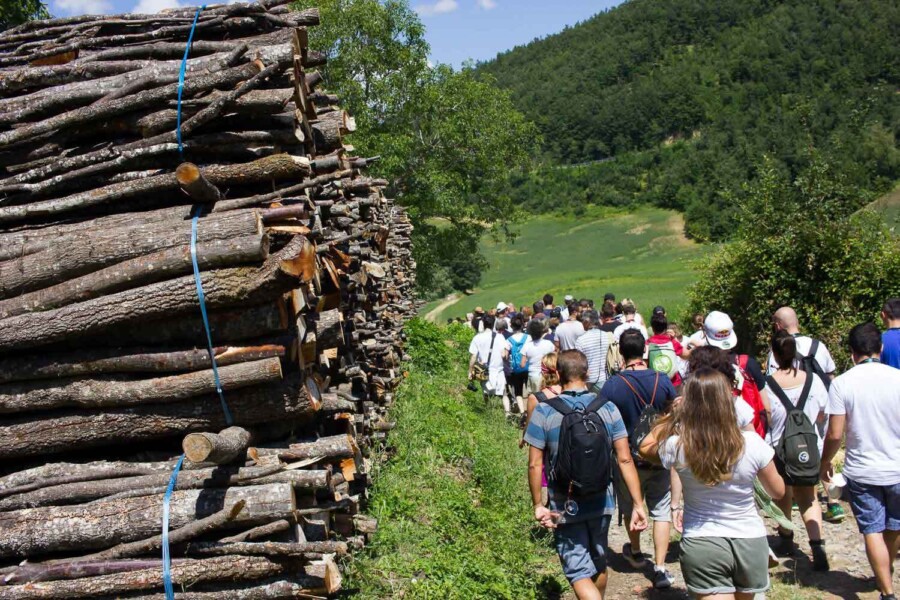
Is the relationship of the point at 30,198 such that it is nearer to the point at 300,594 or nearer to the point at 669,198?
the point at 300,594

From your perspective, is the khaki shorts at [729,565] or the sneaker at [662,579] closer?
the khaki shorts at [729,565]

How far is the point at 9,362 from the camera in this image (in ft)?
16.1

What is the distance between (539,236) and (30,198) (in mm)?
78657

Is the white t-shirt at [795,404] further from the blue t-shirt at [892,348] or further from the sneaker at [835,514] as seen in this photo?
the sneaker at [835,514]

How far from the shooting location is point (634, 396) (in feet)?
21.4

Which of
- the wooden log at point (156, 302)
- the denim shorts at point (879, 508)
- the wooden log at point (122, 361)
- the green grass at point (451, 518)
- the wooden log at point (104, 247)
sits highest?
the wooden log at point (104, 247)

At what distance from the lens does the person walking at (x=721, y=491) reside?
4430 mm

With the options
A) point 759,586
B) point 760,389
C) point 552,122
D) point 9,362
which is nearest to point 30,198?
point 9,362

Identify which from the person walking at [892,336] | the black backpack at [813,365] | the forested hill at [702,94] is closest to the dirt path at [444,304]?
the forested hill at [702,94]

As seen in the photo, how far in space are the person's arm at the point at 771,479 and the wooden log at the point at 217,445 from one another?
312 centimetres

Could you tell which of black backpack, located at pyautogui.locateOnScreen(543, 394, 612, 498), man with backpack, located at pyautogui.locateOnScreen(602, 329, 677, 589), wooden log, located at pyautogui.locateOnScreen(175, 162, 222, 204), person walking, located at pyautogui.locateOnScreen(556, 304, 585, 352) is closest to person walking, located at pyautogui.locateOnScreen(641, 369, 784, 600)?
black backpack, located at pyautogui.locateOnScreen(543, 394, 612, 498)

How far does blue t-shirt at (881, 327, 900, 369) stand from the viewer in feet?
23.0

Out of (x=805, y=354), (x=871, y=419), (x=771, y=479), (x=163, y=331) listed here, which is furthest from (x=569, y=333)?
(x=163, y=331)

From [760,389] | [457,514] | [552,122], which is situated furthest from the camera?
[552,122]
